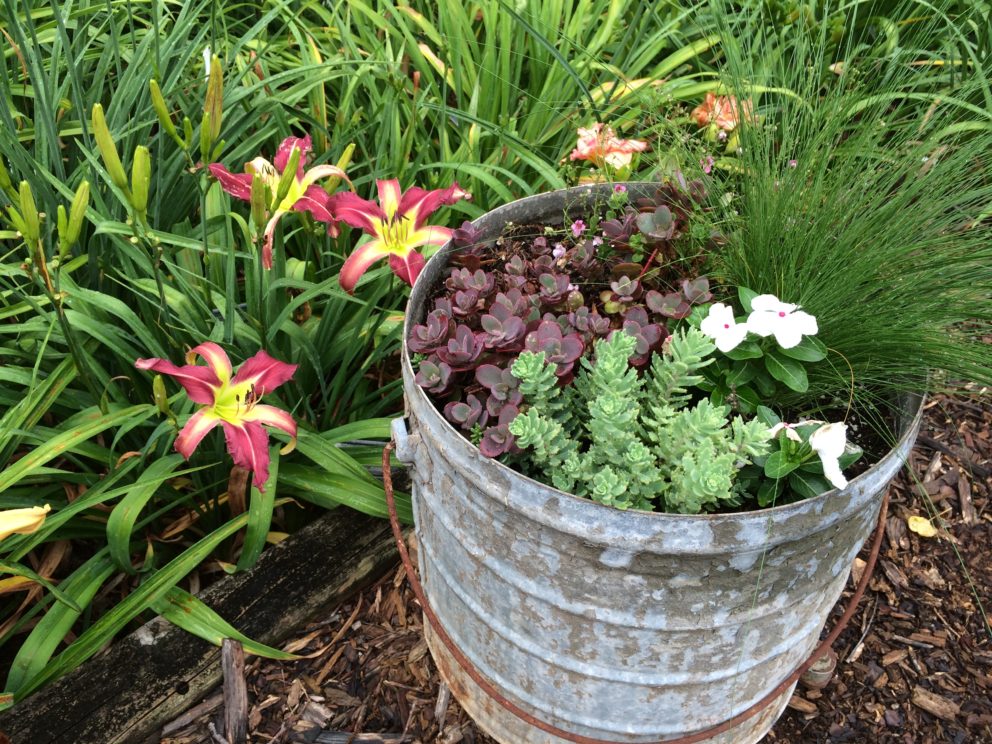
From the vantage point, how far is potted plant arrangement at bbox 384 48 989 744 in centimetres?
95

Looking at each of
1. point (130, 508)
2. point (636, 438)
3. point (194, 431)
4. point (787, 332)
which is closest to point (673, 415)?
point (636, 438)

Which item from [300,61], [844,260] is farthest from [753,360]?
[300,61]

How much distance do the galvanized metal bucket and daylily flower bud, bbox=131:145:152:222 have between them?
0.37 meters

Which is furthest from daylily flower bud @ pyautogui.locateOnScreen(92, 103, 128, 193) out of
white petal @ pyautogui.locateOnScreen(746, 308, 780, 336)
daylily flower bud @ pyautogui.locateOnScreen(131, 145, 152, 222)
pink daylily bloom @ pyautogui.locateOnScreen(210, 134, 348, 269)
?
white petal @ pyautogui.locateOnScreen(746, 308, 780, 336)

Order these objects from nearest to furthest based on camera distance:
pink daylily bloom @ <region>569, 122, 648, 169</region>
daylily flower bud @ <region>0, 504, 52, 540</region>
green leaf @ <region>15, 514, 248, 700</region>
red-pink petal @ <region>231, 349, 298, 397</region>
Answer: daylily flower bud @ <region>0, 504, 52, 540</region>, red-pink petal @ <region>231, 349, 298, 397</region>, green leaf @ <region>15, 514, 248, 700</region>, pink daylily bloom @ <region>569, 122, 648, 169</region>

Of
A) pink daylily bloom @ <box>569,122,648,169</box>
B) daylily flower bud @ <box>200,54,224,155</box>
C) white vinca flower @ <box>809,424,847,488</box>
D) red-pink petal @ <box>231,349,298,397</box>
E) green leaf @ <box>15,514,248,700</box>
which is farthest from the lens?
pink daylily bloom @ <box>569,122,648,169</box>

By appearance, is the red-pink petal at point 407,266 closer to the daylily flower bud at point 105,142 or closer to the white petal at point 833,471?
the daylily flower bud at point 105,142

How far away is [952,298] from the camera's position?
1091mm

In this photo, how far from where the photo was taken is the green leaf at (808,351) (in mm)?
1028

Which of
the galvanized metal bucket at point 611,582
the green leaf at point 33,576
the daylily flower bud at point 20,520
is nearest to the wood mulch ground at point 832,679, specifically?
the galvanized metal bucket at point 611,582

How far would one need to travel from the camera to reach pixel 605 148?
4.80 feet

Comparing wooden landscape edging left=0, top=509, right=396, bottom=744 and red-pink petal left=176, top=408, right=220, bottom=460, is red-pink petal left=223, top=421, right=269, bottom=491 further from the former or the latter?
wooden landscape edging left=0, top=509, right=396, bottom=744

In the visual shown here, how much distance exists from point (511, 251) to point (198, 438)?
1.85 ft

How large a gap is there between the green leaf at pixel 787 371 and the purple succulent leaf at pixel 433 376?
0.40 meters
